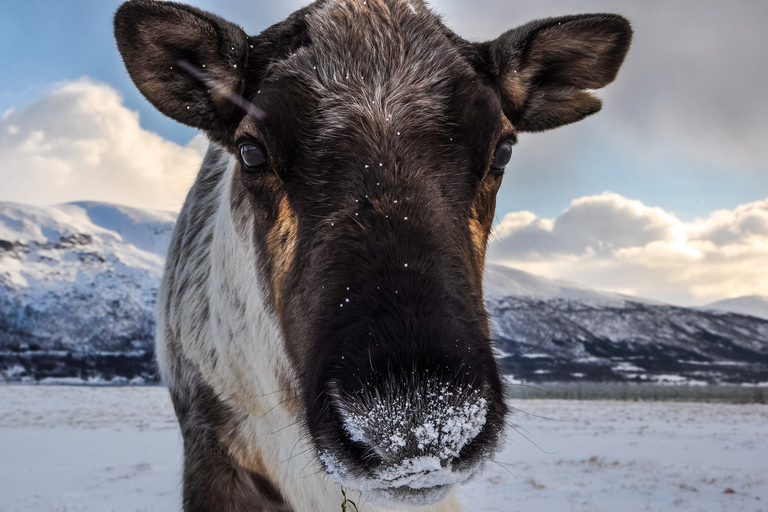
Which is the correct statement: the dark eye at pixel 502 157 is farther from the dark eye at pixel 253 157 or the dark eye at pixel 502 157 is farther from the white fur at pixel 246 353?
the white fur at pixel 246 353

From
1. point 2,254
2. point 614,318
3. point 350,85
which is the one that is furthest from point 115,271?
point 350,85

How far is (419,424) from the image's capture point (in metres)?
1.77

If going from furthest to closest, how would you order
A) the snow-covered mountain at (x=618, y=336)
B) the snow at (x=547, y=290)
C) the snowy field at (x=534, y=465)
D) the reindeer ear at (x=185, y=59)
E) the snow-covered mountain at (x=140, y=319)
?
the snow at (x=547, y=290)
the snow-covered mountain at (x=618, y=336)
the snow-covered mountain at (x=140, y=319)
the snowy field at (x=534, y=465)
the reindeer ear at (x=185, y=59)

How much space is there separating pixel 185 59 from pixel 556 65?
2051mm

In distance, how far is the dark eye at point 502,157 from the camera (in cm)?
281

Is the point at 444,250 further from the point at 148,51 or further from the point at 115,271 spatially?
the point at 115,271

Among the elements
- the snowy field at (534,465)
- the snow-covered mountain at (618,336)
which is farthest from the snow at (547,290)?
the snowy field at (534,465)

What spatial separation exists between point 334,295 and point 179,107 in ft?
5.34

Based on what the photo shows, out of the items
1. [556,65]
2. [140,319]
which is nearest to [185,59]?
[556,65]

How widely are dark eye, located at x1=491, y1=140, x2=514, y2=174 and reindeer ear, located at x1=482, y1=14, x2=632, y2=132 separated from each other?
528mm

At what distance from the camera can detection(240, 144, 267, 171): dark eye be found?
2678 mm

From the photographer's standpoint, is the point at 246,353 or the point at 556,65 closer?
the point at 246,353

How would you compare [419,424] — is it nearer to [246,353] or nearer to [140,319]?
[246,353]

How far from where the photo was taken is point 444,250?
2225 millimetres
